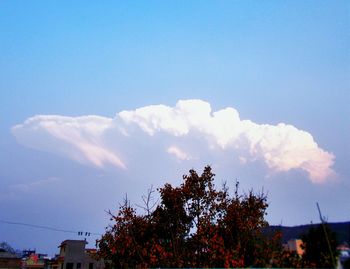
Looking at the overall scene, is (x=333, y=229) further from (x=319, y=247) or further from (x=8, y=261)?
(x=8, y=261)

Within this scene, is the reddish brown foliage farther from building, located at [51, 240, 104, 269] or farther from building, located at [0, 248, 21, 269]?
building, located at [0, 248, 21, 269]

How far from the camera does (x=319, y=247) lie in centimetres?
1028

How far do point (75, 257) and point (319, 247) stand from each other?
39.0 m

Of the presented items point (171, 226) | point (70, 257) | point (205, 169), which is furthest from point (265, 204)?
point (70, 257)

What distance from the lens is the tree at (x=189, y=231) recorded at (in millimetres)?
15594

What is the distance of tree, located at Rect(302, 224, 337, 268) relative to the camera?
9.67m

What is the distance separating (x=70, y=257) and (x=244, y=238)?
33522 millimetres

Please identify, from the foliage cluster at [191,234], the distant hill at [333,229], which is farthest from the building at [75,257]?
the distant hill at [333,229]

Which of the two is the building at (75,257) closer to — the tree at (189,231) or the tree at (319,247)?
the tree at (189,231)

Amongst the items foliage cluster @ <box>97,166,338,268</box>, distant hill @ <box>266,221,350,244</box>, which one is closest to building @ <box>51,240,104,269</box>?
foliage cluster @ <box>97,166,338,268</box>

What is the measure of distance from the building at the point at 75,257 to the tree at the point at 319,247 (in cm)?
3672

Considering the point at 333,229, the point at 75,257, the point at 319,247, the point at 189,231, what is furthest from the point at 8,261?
the point at 333,229

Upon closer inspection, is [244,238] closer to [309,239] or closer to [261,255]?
[261,255]

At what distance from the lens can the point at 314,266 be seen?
10.3 meters
